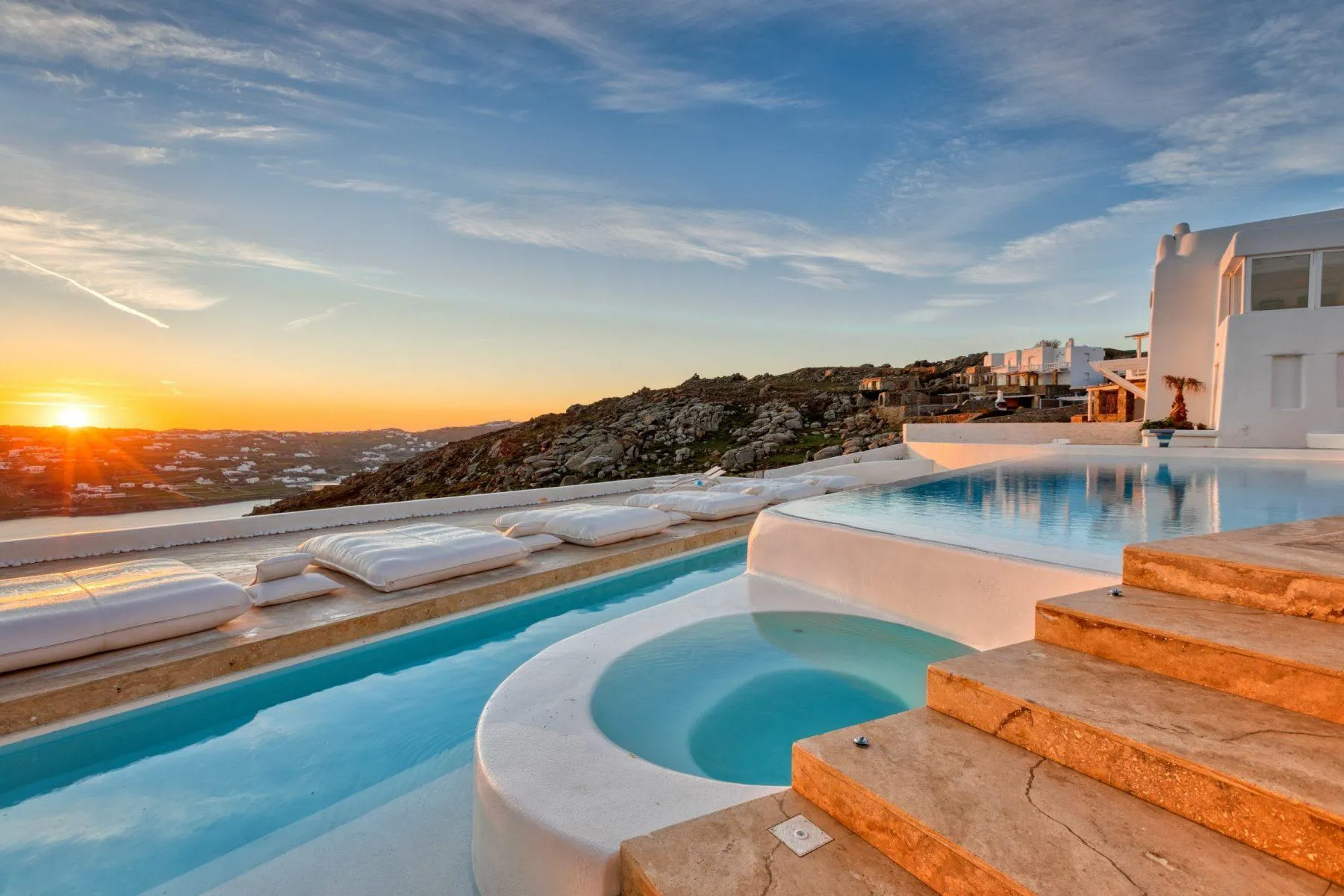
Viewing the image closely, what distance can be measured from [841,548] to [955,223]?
43.0 ft

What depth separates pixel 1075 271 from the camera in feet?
56.4

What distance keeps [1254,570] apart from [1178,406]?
16810 mm

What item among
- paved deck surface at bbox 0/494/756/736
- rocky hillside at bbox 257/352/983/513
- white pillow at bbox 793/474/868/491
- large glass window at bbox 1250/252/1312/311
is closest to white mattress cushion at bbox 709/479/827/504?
white pillow at bbox 793/474/868/491

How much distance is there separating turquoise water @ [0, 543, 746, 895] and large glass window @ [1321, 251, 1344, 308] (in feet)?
56.1

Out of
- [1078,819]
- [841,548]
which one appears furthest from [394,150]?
[1078,819]

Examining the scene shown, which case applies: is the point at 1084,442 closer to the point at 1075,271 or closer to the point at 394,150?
the point at 1075,271

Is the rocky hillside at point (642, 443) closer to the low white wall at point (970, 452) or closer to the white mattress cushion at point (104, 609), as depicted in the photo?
the low white wall at point (970, 452)

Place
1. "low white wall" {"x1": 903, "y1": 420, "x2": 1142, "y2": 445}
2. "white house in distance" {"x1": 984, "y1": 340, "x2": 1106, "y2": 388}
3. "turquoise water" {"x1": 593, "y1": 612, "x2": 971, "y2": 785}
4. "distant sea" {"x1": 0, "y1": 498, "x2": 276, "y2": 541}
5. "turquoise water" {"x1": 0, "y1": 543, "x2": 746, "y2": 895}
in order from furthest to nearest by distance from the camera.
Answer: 1. "white house in distance" {"x1": 984, "y1": 340, "x2": 1106, "y2": 388}
2. "low white wall" {"x1": 903, "y1": 420, "x2": 1142, "y2": 445}
3. "distant sea" {"x1": 0, "y1": 498, "x2": 276, "y2": 541}
4. "turquoise water" {"x1": 593, "y1": 612, "x2": 971, "y2": 785}
5. "turquoise water" {"x1": 0, "y1": 543, "x2": 746, "y2": 895}

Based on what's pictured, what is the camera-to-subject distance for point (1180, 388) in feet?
50.1

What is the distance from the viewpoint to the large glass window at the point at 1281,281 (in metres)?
12.4

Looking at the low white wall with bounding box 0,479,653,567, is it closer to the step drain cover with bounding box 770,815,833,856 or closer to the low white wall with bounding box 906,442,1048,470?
the step drain cover with bounding box 770,815,833,856

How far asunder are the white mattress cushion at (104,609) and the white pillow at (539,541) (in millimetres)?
2404

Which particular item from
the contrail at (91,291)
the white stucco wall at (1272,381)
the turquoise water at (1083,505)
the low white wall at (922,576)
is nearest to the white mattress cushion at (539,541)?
the low white wall at (922,576)

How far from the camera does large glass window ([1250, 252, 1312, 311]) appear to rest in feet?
40.8
